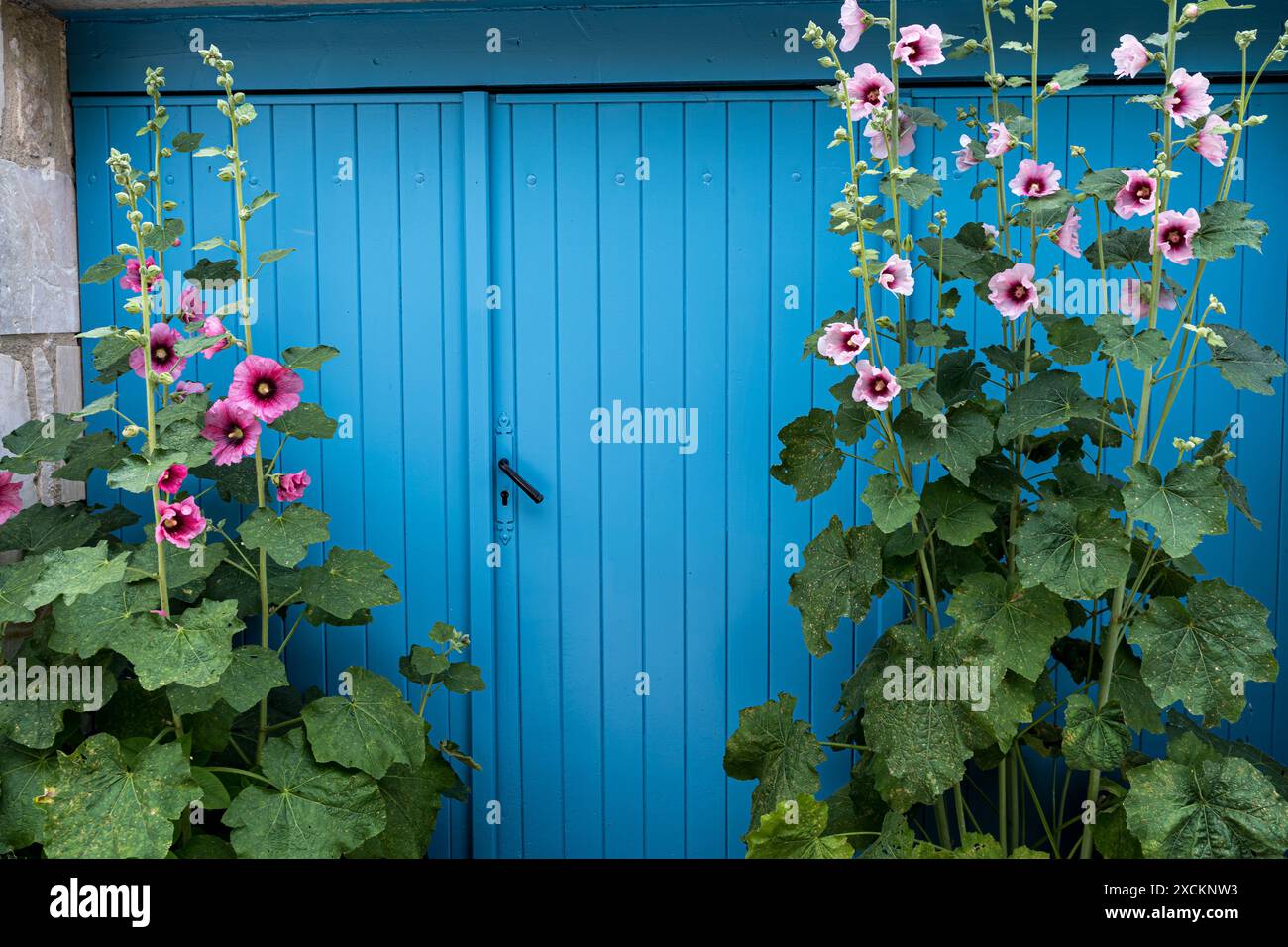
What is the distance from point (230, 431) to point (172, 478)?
6.0 inches

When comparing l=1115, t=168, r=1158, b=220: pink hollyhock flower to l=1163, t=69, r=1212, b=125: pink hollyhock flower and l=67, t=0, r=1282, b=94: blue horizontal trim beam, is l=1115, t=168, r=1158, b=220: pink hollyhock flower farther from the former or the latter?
l=67, t=0, r=1282, b=94: blue horizontal trim beam

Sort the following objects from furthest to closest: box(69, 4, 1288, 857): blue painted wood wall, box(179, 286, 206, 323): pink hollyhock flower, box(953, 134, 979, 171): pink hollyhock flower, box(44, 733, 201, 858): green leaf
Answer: box(69, 4, 1288, 857): blue painted wood wall < box(179, 286, 206, 323): pink hollyhock flower < box(953, 134, 979, 171): pink hollyhock flower < box(44, 733, 201, 858): green leaf

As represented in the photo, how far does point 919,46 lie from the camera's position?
92.0 inches

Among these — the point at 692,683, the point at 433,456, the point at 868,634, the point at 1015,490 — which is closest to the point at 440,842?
the point at 692,683

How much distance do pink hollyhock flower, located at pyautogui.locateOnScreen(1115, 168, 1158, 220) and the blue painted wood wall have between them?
0.75 meters

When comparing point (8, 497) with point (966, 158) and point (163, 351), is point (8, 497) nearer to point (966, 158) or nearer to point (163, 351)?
point (163, 351)

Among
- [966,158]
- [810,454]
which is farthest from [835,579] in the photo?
[966,158]

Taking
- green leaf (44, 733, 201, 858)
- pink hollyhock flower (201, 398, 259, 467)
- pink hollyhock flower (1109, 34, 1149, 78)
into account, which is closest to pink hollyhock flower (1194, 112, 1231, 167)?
pink hollyhock flower (1109, 34, 1149, 78)

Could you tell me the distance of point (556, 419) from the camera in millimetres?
3080

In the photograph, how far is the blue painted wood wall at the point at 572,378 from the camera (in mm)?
3010

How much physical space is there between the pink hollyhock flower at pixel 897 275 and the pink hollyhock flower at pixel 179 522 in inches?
56.0

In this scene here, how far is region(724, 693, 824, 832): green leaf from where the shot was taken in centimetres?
245

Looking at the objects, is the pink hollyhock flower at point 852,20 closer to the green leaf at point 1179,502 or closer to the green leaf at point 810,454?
the green leaf at point 810,454

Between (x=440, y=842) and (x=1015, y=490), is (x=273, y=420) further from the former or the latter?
(x=1015, y=490)
